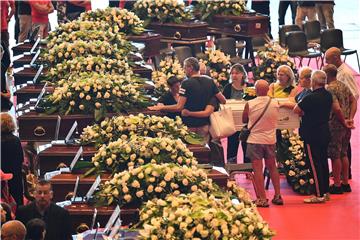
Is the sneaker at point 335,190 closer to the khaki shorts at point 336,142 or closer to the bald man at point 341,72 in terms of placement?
the khaki shorts at point 336,142

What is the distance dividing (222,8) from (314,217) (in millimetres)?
6981

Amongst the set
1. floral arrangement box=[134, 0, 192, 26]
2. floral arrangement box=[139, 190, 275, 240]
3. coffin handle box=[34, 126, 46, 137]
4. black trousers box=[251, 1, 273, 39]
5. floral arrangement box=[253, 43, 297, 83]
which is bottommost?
black trousers box=[251, 1, 273, 39]

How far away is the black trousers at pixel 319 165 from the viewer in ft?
40.7

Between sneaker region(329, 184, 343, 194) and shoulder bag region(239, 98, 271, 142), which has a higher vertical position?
shoulder bag region(239, 98, 271, 142)

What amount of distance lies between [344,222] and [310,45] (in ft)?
26.1

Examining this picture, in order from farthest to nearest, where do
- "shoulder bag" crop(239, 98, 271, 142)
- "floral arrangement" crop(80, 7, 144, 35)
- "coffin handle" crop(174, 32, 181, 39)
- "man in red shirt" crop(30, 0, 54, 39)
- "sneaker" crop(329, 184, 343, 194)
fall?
"man in red shirt" crop(30, 0, 54, 39)
"coffin handle" crop(174, 32, 181, 39)
"floral arrangement" crop(80, 7, 144, 35)
"sneaker" crop(329, 184, 343, 194)
"shoulder bag" crop(239, 98, 271, 142)

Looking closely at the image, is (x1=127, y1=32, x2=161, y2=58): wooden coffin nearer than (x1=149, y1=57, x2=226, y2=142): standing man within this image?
No

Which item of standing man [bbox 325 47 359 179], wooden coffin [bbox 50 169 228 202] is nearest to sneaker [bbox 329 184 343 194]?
standing man [bbox 325 47 359 179]

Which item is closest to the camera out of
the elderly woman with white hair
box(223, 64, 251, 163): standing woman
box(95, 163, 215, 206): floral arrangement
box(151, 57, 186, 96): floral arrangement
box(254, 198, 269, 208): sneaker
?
box(95, 163, 215, 206): floral arrangement

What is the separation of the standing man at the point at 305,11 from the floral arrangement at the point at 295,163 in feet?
25.0

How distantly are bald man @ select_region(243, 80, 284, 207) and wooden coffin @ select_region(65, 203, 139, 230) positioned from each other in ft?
11.8

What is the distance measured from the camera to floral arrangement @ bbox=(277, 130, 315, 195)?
506 inches

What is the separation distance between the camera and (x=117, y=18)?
51.8ft

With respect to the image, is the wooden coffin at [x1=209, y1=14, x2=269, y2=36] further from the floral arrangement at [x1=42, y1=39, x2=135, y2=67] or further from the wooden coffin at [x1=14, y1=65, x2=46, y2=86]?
the wooden coffin at [x1=14, y1=65, x2=46, y2=86]
